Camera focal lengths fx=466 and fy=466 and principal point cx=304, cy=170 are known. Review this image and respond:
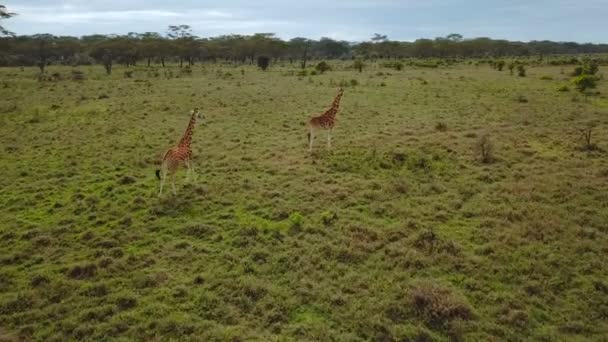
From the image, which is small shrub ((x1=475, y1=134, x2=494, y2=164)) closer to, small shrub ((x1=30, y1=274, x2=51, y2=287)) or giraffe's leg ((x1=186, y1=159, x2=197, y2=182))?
giraffe's leg ((x1=186, y1=159, x2=197, y2=182))

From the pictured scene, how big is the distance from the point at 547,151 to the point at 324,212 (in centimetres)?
943

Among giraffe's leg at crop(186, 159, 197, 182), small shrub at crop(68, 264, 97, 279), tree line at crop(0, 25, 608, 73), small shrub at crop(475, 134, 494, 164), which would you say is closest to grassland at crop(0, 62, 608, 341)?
small shrub at crop(68, 264, 97, 279)

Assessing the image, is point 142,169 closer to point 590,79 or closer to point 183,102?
point 183,102

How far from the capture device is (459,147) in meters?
16.9

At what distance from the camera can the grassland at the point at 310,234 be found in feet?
25.4

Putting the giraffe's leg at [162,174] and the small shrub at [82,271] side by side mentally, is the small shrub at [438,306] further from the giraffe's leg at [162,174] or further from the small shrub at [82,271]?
the giraffe's leg at [162,174]

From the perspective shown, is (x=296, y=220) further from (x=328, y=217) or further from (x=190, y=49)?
(x=190, y=49)

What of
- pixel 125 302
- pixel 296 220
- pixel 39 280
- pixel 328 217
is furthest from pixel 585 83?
Answer: pixel 39 280

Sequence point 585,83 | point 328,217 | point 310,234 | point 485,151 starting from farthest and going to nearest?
point 585,83 → point 485,151 → point 328,217 → point 310,234

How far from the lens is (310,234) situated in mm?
10578

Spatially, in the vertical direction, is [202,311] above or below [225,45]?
below

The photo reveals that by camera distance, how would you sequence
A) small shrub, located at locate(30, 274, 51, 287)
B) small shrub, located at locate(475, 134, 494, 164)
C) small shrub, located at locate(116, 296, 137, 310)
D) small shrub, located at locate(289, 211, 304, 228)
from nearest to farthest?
small shrub, located at locate(116, 296, 137, 310)
small shrub, located at locate(30, 274, 51, 287)
small shrub, located at locate(289, 211, 304, 228)
small shrub, located at locate(475, 134, 494, 164)

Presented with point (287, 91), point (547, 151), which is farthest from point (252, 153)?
point (287, 91)

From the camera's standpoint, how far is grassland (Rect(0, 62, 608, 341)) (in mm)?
7738
